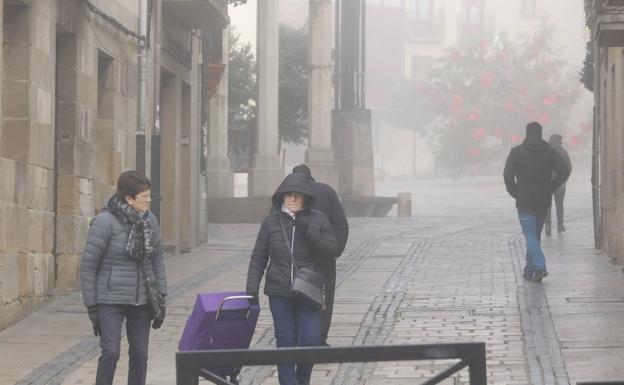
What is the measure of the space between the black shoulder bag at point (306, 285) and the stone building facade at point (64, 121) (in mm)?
4918

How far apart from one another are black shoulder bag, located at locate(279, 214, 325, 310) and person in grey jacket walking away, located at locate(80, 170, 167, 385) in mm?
808

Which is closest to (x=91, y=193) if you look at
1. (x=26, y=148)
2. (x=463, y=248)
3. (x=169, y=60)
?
(x=26, y=148)

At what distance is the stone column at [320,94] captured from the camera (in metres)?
35.5

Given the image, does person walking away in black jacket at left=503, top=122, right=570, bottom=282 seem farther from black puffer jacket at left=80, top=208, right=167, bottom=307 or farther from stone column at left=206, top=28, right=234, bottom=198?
stone column at left=206, top=28, right=234, bottom=198

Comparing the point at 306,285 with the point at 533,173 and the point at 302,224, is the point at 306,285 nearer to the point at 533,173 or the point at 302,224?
the point at 302,224

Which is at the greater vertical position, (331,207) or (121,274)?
(331,207)

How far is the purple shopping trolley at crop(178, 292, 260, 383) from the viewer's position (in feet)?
28.0

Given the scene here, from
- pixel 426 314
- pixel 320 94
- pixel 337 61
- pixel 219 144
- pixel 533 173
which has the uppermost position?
pixel 337 61

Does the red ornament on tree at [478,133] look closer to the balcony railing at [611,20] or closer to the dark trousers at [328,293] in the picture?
the balcony railing at [611,20]

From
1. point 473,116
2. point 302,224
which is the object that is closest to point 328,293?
point 302,224

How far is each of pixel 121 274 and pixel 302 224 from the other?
113cm

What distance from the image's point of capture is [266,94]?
33.4m

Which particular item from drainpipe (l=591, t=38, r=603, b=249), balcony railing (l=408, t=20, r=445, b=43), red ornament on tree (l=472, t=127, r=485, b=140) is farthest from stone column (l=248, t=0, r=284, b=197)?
balcony railing (l=408, t=20, r=445, b=43)

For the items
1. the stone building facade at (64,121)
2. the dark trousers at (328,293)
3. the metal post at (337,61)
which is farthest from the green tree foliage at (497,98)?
the dark trousers at (328,293)
